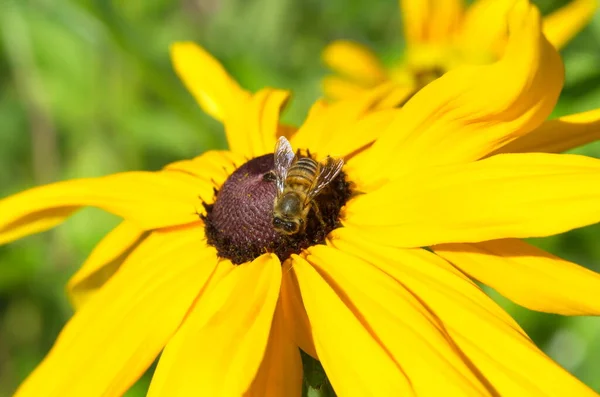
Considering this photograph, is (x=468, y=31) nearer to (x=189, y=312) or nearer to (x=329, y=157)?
(x=329, y=157)

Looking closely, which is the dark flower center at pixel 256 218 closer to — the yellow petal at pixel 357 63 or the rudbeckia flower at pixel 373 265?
the rudbeckia flower at pixel 373 265

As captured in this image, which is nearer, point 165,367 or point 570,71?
point 165,367

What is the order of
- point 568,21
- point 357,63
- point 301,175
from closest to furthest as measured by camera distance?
point 301,175
point 568,21
point 357,63

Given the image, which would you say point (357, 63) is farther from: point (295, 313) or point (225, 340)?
point (225, 340)

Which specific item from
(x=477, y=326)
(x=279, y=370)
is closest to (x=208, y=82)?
(x=279, y=370)

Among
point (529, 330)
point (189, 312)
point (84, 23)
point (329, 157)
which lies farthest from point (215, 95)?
point (84, 23)

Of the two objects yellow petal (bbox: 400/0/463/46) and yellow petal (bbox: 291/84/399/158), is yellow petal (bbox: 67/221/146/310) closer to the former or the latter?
yellow petal (bbox: 291/84/399/158)
